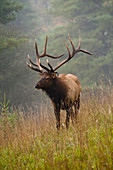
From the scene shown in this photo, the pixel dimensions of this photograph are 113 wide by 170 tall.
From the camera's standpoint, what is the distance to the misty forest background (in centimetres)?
1232

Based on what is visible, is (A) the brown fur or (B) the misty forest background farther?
(B) the misty forest background

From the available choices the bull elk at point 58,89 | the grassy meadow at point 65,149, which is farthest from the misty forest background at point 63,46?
the grassy meadow at point 65,149

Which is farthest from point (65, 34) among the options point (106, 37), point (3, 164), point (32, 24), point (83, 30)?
point (3, 164)

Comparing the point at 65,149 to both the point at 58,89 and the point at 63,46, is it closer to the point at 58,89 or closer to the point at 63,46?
the point at 58,89

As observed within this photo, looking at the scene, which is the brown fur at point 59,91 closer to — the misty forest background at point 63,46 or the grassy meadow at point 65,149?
the grassy meadow at point 65,149

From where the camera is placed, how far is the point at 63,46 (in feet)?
57.9

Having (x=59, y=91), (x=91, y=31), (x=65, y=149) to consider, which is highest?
(x=91, y=31)

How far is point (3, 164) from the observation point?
3.77 metres

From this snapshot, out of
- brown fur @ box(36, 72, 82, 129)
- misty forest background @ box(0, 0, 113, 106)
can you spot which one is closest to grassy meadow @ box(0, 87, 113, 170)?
brown fur @ box(36, 72, 82, 129)

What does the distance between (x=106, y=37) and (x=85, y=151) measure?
605 inches

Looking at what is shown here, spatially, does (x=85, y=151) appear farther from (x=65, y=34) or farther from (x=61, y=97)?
(x=65, y=34)

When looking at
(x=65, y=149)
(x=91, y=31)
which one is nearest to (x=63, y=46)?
(x=91, y=31)

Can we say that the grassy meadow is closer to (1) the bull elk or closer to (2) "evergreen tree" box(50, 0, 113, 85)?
(1) the bull elk

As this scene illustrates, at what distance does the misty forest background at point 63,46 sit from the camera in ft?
40.4
